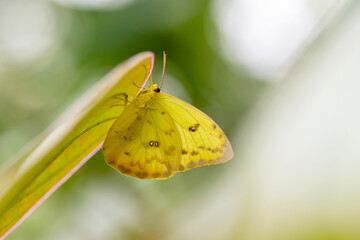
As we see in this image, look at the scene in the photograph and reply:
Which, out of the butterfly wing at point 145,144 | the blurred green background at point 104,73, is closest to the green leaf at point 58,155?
the butterfly wing at point 145,144

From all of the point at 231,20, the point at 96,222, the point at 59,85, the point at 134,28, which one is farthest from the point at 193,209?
the point at 231,20

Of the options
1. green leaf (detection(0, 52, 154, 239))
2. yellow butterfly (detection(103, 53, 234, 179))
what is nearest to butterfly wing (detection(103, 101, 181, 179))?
yellow butterfly (detection(103, 53, 234, 179))

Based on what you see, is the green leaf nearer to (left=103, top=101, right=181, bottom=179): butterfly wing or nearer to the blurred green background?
(left=103, top=101, right=181, bottom=179): butterfly wing

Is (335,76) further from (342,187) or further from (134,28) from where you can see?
(134,28)

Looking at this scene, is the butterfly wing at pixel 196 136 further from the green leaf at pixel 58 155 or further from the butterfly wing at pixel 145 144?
the green leaf at pixel 58 155

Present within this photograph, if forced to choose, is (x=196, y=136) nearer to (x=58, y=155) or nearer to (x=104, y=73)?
(x=58, y=155)

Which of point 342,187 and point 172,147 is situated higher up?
point 172,147

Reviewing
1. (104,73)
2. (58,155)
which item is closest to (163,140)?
(58,155)
